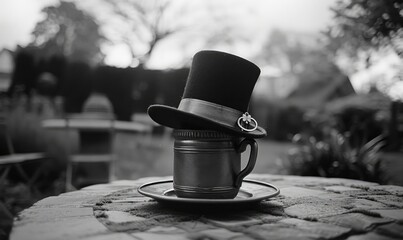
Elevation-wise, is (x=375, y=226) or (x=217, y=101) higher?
(x=217, y=101)

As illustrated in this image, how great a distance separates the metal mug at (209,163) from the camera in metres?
1.23

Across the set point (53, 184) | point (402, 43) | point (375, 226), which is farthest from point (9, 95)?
point (375, 226)

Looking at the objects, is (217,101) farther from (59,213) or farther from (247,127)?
(59,213)

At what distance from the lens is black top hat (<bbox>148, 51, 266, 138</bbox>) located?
125cm

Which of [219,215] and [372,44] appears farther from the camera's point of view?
[372,44]

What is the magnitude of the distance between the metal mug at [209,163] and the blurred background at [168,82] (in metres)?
2.23

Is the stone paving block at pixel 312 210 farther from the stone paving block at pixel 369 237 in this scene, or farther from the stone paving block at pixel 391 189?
the stone paving block at pixel 391 189

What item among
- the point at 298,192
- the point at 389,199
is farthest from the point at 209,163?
the point at 389,199

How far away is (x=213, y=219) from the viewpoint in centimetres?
118

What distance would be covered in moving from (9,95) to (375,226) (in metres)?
11.7

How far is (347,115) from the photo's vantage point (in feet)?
31.6

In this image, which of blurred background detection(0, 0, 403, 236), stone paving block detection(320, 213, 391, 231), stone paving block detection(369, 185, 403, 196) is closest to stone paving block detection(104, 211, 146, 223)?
stone paving block detection(320, 213, 391, 231)

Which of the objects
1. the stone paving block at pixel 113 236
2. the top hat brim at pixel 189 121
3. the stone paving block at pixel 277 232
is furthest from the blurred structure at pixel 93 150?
the stone paving block at pixel 277 232

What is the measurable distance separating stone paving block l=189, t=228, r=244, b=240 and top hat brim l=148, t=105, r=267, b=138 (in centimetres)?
34
